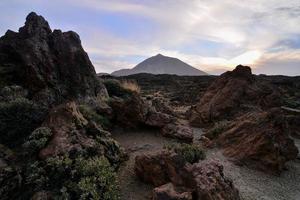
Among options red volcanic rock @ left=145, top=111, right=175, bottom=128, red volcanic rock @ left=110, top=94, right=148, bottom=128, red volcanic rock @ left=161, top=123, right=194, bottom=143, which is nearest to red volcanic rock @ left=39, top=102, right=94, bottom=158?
red volcanic rock @ left=110, top=94, right=148, bottom=128

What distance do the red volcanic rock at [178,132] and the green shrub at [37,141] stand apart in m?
4.89

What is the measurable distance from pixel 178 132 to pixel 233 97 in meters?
5.40

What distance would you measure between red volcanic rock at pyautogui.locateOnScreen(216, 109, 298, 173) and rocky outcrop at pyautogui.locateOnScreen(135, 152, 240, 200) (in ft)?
9.58

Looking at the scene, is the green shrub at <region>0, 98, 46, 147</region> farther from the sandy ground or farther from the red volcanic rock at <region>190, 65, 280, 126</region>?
the red volcanic rock at <region>190, 65, 280, 126</region>

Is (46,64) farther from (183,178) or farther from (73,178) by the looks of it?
(183,178)

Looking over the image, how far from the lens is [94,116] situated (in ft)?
36.0

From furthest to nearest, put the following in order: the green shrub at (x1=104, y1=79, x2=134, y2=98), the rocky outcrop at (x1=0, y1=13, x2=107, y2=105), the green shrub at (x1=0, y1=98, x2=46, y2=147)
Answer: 1. the green shrub at (x1=104, y1=79, x2=134, y2=98)
2. the rocky outcrop at (x1=0, y1=13, x2=107, y2=105)
3. the green shrub at (x1=0, y1=98, x2=46, y2=147)

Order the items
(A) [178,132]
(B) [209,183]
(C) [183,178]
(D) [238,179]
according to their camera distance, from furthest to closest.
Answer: (A) [178,132] < (D) [238,179] < (C) [183,178] < (B) [209,183]

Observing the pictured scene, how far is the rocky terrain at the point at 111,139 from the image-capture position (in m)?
7.11

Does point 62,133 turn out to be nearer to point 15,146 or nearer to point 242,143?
point 15,146

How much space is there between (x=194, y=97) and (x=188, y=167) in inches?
805

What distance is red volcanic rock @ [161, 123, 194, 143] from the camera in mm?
11353

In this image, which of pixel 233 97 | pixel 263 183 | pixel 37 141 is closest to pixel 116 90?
pixel 233 97

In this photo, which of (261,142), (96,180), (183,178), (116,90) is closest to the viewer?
(183,178)
